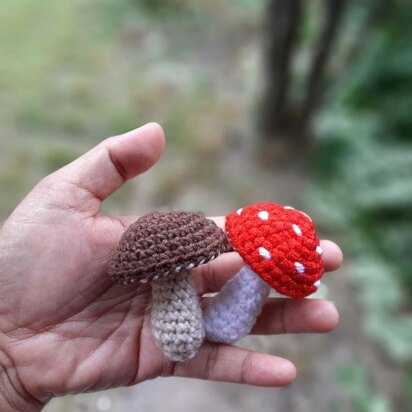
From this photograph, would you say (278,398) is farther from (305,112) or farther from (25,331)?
(305,112)

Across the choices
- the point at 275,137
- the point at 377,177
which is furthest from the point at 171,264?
the point at 275,137

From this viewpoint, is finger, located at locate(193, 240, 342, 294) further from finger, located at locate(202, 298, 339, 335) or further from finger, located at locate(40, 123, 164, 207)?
finger, located at locate(40, 123, 164, 207)

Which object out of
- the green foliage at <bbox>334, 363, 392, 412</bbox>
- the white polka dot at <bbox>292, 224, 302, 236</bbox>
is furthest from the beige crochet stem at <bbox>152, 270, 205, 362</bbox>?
the green foliage at <bbox>334, 363, 392, 412</bbox>

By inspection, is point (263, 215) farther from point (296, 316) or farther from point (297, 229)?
point (296, 316)

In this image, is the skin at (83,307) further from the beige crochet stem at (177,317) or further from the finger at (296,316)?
the beige crochet stem at (177,317)

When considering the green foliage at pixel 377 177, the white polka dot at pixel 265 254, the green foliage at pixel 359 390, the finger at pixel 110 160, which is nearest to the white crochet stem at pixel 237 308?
the white polka dot at pixel 265 254
